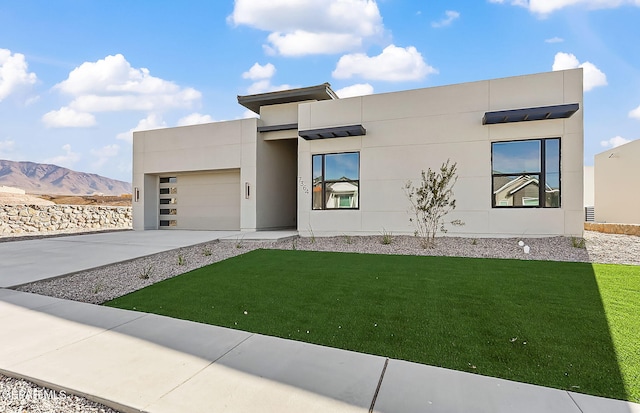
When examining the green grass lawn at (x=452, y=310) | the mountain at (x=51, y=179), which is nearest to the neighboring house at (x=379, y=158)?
the green grass lawn at (x=452, y=310)

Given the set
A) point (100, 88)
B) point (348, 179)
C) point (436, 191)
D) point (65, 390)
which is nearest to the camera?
point (65, 390)

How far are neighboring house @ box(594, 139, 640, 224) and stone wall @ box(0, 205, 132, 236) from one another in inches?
974

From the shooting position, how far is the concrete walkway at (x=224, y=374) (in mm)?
2061

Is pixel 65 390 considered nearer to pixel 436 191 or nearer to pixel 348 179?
pixel 436 191

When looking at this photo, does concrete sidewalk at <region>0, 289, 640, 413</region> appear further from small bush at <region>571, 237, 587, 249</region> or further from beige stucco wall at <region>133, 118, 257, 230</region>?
beige stucco wall at <region>133, 118, 257, 230</region>

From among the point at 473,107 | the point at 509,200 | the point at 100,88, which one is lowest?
the point at 509,200

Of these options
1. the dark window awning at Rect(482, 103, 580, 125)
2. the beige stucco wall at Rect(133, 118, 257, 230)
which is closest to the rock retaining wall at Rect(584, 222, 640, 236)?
the dark window awning at Rect(482, 103, 580, 125)

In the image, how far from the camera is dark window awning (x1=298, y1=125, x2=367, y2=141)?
32.2 ft

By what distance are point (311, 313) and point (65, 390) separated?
90.7 inches

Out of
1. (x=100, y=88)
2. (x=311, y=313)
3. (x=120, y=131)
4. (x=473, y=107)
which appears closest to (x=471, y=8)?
(x=473, y=107)

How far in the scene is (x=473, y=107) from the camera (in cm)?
906

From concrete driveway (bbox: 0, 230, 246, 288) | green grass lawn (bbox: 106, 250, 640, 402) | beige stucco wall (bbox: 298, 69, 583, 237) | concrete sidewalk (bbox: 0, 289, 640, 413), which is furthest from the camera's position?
beige stucco wall (bbox: 298, 69, 583, 237)

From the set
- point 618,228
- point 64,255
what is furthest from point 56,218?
point 618,228

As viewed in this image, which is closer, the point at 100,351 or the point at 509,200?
the point at 100,351
